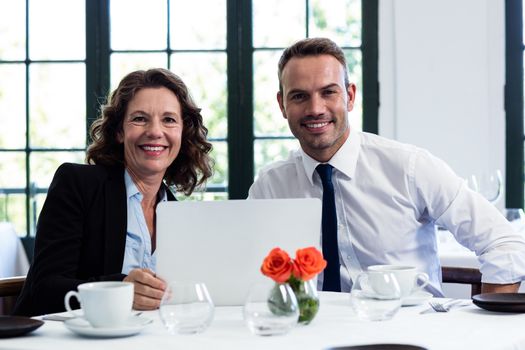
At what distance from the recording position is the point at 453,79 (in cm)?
482

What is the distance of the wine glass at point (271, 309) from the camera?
168 centimetres

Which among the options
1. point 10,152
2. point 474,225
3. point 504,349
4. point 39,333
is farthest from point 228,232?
point 10,152

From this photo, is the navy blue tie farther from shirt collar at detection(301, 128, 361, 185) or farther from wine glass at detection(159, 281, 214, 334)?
wine glass at detection(159, 281, 214, 334)

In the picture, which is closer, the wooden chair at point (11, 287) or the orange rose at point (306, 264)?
the orange rose at point (306, 264)

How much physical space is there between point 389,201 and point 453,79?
2.19m

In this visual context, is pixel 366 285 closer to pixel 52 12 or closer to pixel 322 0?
pixel 322 0

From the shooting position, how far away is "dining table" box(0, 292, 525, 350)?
1644 millimetres

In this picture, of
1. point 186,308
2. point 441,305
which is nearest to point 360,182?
point 441,305

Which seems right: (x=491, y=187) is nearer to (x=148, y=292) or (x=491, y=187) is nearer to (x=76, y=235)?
(x=76, y=235)

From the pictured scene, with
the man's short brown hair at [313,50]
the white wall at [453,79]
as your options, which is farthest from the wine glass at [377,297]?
the white wall at [453,79]

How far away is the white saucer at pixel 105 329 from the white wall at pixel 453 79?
10.8ft

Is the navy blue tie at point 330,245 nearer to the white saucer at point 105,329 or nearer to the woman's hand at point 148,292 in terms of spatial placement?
the woman's hand at point 148,292

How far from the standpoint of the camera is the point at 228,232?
201 centimetres

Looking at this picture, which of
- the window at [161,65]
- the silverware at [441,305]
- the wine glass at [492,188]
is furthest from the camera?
the window at [161,65]
